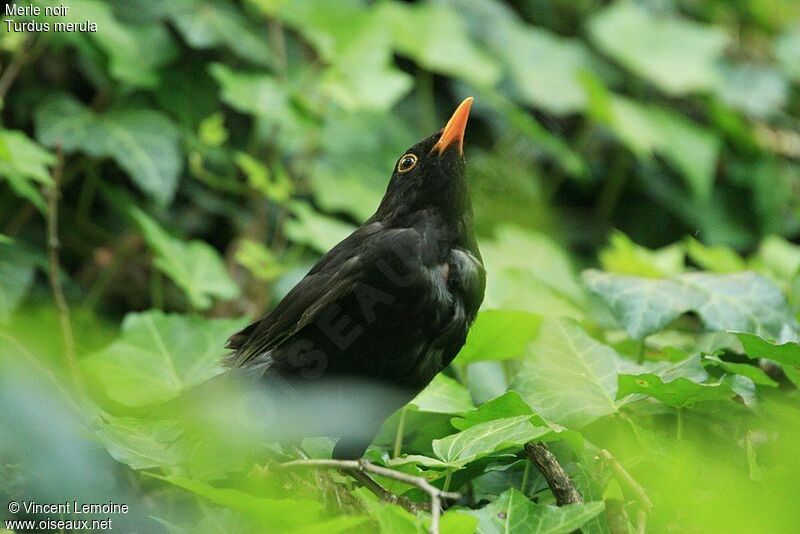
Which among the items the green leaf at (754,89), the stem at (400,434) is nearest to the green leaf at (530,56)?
the green leaf at (754,89)

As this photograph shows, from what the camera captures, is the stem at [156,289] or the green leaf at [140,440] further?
the stem at [156,289]

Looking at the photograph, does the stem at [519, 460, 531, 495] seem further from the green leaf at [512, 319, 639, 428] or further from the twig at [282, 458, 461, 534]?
the twig at [282, 458, 461, 534]

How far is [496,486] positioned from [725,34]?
4.52 m

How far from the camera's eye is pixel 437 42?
4770 millimetres

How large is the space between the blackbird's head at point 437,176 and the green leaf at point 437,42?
222 cm

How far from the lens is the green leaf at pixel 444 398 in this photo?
8.11 ft

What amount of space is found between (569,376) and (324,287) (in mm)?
689

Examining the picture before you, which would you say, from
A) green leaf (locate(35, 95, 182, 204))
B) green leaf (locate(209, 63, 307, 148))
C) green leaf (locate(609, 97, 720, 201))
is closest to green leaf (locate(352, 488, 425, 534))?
green leaf (locate(35, 95, 182, 204))

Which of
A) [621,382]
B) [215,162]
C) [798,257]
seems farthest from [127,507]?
[798,257]

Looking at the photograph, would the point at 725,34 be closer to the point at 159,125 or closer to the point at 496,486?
the point at 159,125

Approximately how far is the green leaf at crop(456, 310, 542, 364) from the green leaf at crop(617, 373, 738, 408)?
16.5 inches

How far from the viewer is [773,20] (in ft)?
20.4

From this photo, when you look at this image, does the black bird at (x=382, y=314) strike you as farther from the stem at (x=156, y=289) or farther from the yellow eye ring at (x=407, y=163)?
the stem at (x=156, y=289)

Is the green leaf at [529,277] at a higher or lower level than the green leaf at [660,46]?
lower
